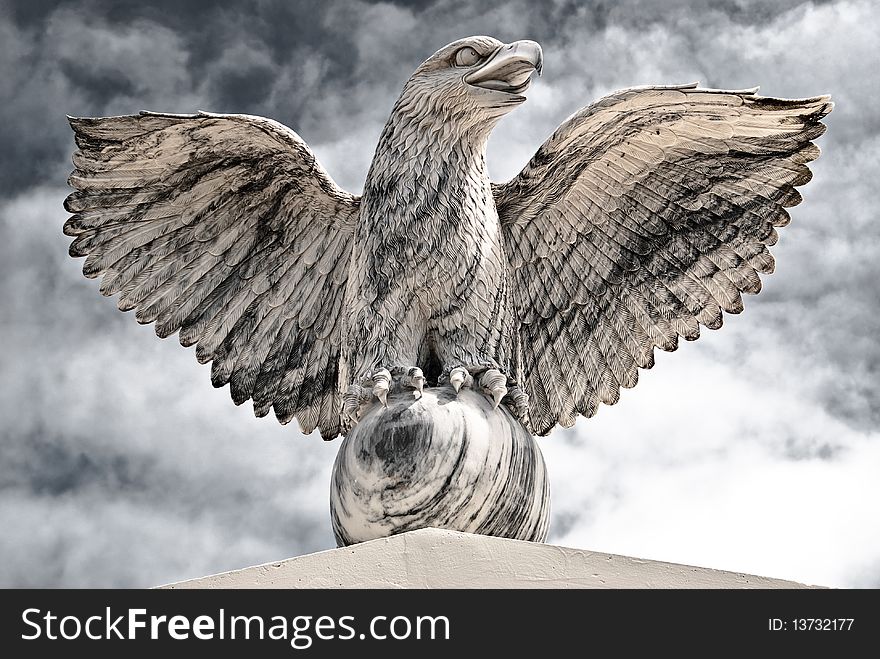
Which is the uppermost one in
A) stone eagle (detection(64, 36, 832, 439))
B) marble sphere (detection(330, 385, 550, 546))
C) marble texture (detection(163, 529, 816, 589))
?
stone eagle (detection(64, 36, 832, 439))

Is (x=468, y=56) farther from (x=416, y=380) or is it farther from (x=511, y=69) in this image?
(x=416, y=380)

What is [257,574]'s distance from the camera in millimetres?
3328

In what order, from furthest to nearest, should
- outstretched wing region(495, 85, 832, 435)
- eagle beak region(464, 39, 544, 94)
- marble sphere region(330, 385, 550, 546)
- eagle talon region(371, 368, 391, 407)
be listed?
1. outstretched wing region(495, 85, 832, 435)
2. eagle beak region(464, 39, 544, 94)
3. eagle talon region(371, 368, 391, 407)
4. marble sphere region(330, 385, 550, 546)

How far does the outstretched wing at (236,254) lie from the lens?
4.87 metres

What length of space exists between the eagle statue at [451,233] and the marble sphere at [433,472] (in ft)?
0.88

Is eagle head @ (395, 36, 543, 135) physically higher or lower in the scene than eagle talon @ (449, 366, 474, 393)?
higher

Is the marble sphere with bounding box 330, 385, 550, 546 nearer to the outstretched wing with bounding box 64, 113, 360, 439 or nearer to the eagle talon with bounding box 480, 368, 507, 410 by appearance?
the eagle talon with bounding box 480, 368, 507, 410

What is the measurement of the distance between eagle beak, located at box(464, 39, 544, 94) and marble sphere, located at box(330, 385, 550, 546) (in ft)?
3.82

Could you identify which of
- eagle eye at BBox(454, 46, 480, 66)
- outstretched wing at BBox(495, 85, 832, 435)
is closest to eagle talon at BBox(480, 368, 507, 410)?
outstretched wing at BBox(495, 85, 832, 435)

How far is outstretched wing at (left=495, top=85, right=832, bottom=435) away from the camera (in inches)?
185

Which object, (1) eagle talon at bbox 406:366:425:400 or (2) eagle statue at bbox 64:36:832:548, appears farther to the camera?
(2) eagle statue at bbox 64:36:832:548
